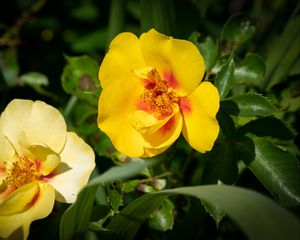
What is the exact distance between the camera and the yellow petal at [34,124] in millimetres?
921

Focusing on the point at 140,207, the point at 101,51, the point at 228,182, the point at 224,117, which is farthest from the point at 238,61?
the point at 101,51

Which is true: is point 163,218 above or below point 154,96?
below

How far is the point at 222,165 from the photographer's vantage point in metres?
0.89

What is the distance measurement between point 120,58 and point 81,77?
33 centimetres

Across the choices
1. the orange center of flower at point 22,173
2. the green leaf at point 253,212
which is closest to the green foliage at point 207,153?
the green leaf at point 253,212

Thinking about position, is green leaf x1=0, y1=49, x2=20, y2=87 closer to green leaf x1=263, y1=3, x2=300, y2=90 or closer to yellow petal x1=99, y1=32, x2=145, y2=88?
yellow petal x1=99, y1=32, x2=145, y2=88

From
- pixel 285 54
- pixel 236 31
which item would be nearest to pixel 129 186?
pixel 236 31

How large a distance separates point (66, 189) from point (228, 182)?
0.32 metres

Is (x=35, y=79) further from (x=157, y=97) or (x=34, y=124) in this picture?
(x=157, y=97)

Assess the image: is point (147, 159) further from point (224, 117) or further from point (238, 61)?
point (238, 61)

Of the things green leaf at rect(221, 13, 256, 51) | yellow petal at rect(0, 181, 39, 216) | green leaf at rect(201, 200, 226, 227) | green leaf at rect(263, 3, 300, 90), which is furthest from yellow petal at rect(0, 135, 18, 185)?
green leaf at rect(263, 3, 300, 90)

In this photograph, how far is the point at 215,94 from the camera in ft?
2.58

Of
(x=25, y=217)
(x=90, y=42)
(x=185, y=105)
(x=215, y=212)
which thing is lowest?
(x=90, y=42)

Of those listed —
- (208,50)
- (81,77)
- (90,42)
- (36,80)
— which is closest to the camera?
(208,50)
